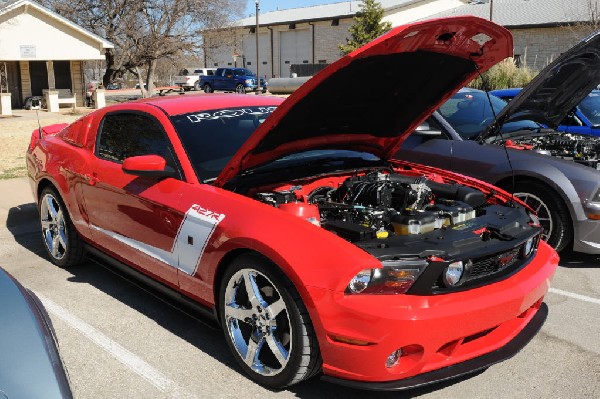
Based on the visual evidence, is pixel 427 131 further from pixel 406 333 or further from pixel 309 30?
pixel 309 30

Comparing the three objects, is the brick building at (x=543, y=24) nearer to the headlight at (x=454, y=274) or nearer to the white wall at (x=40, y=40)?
the white wall at (x=40, y=40)

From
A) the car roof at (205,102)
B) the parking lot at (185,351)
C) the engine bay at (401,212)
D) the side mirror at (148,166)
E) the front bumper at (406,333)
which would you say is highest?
the car roof at (205,102)

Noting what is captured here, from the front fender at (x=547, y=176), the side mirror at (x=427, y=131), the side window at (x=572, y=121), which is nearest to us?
the front fender at (x=547, y=176)

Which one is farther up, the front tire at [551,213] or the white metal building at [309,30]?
the white metal building at [309,30]

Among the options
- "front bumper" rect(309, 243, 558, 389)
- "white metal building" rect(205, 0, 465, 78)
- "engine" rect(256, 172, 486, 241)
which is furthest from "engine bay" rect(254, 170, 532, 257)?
"white metal building" rect(205, 0, 465, 78)

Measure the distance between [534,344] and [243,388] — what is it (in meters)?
1.89

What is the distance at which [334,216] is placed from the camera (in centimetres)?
358

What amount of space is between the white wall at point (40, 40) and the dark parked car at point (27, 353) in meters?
25.9

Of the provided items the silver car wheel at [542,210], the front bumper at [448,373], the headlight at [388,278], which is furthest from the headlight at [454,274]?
the silver car wheel at [542,210]

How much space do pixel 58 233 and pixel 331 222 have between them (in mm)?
2945

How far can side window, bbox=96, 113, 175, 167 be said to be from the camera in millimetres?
3977

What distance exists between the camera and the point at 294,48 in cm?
5338

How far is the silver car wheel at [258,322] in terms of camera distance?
10.1ft

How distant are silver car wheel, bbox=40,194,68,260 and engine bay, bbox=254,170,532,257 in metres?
2.31
